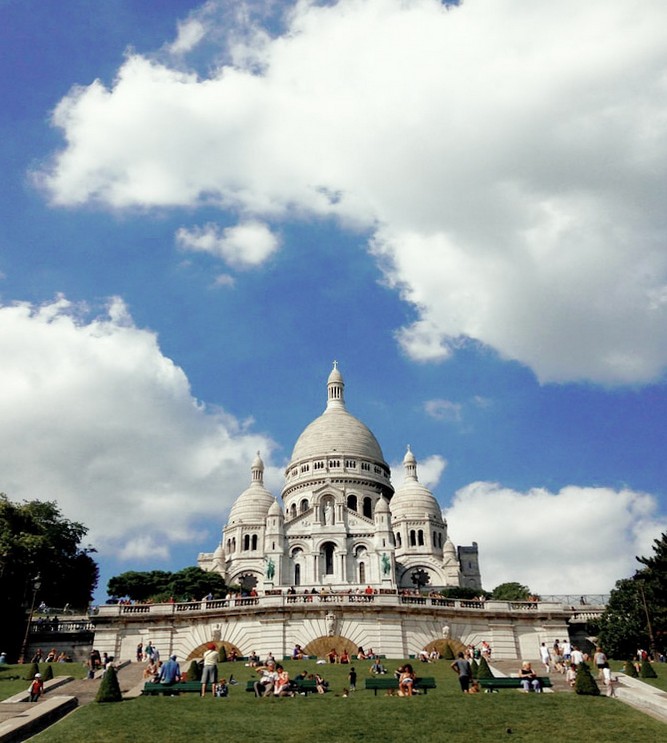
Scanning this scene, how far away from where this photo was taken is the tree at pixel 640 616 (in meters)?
43.2

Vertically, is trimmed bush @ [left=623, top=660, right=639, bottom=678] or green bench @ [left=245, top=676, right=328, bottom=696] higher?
trimmed bush @ [left=623, top=660, right=639, bottom=678]

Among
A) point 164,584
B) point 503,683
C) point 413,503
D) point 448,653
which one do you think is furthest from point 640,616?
point 413,503

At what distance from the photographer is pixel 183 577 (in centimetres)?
7619

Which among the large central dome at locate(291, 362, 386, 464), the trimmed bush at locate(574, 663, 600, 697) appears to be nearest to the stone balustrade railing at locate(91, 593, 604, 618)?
the trimmed bush at locate(574, 663, 600, 697)

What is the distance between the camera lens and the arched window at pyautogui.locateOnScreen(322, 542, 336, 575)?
91.0 meters

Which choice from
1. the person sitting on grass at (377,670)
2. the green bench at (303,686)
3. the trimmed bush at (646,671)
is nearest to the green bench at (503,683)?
the green bench at (303,686)

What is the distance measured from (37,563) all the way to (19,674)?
25154 mm

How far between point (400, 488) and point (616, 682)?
80.5 metres

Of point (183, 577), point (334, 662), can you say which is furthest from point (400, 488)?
point (334, 662)

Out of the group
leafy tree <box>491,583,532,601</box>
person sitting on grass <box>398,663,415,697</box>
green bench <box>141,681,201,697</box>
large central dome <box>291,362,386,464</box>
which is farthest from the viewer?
large central dome <box>291,362,386,464</box>

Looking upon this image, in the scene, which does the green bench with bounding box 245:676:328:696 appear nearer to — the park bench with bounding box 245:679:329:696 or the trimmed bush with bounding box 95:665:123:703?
the park bench with bounding box 245:679:329:696

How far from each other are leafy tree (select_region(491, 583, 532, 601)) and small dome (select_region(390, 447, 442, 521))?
15100 millimetres

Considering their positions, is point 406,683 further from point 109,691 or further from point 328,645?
point 328,645

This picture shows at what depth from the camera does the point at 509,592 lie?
274 ft
